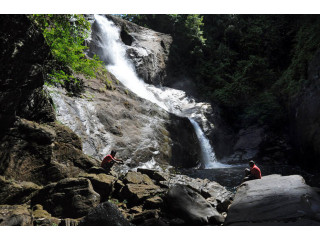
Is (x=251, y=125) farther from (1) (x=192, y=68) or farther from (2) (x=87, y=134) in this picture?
(2) (x=87, y=134)

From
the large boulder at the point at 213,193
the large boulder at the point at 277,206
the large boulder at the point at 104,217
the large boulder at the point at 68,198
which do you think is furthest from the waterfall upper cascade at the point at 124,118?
the large boulder at the point at 277,206

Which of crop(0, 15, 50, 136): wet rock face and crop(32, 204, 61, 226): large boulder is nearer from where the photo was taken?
crop(32, 204, 61, 226): large boulder

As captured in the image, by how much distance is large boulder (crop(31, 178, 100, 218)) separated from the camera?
218 inches

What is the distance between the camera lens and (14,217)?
4387mm

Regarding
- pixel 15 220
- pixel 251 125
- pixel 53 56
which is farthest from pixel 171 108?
pixel 15 220

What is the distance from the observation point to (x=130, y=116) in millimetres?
13312

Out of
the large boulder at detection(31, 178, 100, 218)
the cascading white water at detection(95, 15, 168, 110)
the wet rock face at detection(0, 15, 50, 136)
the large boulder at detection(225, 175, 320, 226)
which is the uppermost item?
the cascading white water at detection(95, 15, 168, 110)

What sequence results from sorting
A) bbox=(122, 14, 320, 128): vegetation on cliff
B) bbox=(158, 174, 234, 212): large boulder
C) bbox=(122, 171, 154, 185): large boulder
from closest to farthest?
bbox=(158, 174, 234, 212): large boulder < bbox=(122, 171, 154, 185): large boulder < bbox=(122, 14, 320, 128): vegetation on cliff

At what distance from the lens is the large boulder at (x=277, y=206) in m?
4.83

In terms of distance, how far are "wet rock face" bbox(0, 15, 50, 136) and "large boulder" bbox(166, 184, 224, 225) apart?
173 inches

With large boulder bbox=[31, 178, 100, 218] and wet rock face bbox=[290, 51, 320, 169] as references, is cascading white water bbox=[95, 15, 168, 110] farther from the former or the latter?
large boulder bbox=[31, 178, 100, 218]


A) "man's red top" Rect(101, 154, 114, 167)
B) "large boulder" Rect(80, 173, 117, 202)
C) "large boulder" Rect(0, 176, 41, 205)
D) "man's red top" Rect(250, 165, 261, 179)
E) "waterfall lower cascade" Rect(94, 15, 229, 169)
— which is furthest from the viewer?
"waterfall lower cascade" Rect(94, 15, 229, 169)

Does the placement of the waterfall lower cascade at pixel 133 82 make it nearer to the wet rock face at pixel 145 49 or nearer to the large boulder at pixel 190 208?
the wet rock face at pixel 145 49

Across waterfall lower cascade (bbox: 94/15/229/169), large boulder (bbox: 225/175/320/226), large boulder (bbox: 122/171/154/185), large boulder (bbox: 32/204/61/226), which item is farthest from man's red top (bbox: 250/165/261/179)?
waterfall lower cascade (bbox: 94/15/229/169)
